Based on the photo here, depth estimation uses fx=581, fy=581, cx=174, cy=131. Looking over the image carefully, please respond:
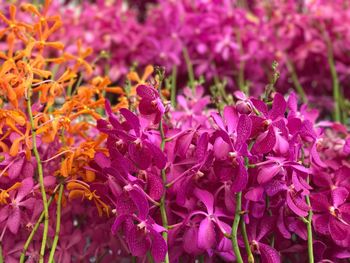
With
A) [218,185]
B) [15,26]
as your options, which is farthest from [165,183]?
[15,26]

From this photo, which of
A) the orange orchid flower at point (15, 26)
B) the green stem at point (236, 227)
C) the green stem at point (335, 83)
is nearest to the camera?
the green stem at point (236, 227)

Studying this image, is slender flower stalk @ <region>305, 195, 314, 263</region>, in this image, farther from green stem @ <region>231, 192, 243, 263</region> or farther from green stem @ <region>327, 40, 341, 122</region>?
green stem @ <region>327, 40, 341, 122</region>

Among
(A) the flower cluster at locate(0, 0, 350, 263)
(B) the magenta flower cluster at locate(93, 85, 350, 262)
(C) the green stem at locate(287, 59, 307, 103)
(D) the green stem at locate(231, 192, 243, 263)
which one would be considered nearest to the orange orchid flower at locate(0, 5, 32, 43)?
(A) the flower cluster at locate(0, 0, 350, 263)

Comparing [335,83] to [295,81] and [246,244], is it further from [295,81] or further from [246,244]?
[246,244]

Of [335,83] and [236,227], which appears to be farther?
[335,83]

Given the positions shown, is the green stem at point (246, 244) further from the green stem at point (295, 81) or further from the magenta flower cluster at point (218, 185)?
the green stem at point (295, 81)

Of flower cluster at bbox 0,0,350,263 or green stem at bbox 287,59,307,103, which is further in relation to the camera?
green stem at bbox 287,59,307,103

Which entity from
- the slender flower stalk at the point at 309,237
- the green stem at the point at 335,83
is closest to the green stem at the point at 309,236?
the slender flower stalk at the point at 309,237

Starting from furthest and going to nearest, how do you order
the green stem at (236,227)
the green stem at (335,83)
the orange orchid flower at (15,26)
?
the green stem at (335,83)
the orange orchid flower at (15,26)
the green stem at (236,227)

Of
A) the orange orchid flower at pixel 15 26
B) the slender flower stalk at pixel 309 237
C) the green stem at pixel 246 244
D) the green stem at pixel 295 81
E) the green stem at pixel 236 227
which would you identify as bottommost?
the green stem at pixel 295 81

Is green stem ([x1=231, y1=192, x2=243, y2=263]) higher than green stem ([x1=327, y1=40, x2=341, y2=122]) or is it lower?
higher

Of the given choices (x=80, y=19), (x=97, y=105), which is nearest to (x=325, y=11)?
(x=80, y=19)

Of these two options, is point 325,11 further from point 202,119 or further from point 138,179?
point 138,179

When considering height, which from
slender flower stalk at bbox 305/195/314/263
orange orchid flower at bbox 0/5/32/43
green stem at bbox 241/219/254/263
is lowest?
slender flower stalk at bbox 305/195/314/263
